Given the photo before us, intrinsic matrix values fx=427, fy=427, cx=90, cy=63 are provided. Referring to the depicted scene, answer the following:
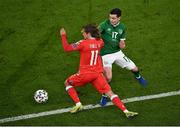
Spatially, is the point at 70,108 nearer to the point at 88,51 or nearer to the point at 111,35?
the point at 88,51

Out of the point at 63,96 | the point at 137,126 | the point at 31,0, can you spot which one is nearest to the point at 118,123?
the point at 137,126

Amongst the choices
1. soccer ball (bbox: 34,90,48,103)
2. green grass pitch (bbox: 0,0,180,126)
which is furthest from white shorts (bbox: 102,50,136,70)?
soccer ball (bbox: 34,90,48,103)

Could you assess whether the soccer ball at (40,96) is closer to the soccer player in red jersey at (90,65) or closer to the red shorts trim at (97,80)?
the soccer player in red jersey at (90,65)

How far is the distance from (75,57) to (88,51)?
104 inches

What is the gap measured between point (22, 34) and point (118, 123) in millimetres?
4999

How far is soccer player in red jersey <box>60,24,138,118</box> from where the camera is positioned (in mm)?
9227

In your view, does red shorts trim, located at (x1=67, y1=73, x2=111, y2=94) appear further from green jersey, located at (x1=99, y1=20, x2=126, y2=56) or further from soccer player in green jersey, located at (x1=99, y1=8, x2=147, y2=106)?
green jersey, located at (x1=99, y1=20, x2=126, y2=56)

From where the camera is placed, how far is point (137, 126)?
9.08 metres

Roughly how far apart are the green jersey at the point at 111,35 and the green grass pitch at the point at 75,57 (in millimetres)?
1052

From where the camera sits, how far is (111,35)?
10016 millimetres

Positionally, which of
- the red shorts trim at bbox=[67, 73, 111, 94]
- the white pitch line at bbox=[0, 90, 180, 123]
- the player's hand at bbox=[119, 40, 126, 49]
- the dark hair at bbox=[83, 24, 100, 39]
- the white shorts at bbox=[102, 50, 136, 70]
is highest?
the dark hair at bbox=[83, 24, 100, 39]

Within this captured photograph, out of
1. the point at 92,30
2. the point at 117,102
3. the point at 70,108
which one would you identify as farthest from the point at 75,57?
the point at 117,102

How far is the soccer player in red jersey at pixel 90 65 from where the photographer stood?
9.23 m

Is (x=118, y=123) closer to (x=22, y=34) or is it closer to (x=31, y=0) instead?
(x=22, y=34)
